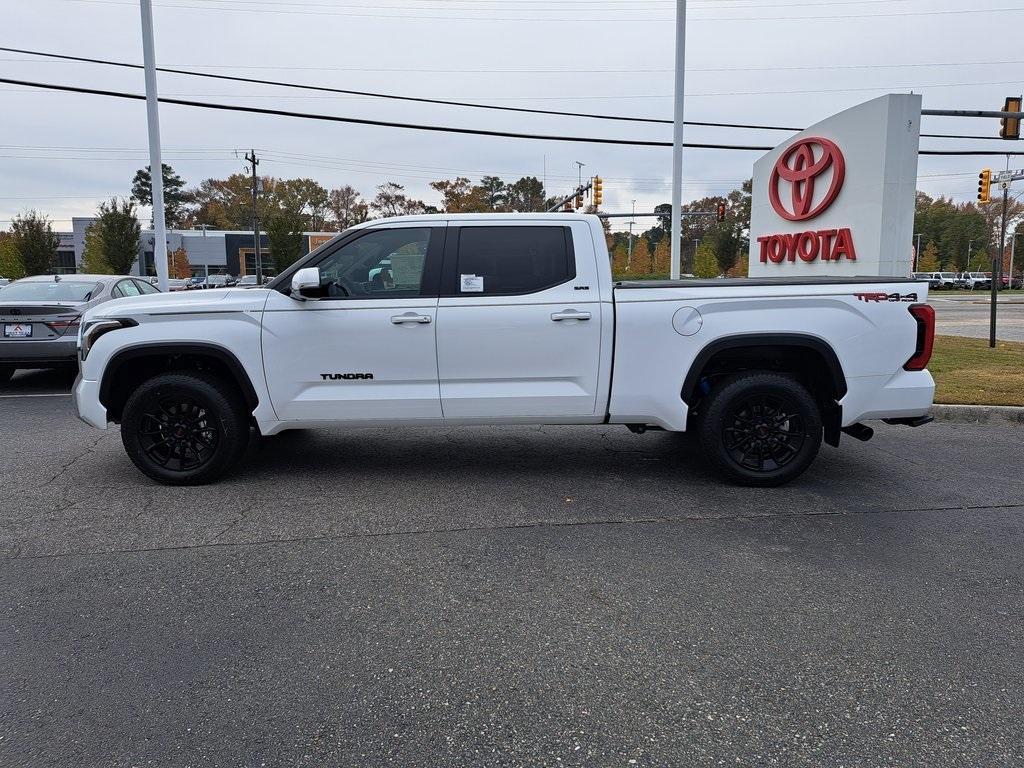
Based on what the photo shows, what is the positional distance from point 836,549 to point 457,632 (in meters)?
2.36

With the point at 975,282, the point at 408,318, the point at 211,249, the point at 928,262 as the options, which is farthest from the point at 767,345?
the point at 928,262

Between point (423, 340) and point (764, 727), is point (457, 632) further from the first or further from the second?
point (423, 340)

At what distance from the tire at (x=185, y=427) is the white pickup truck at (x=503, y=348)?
1cm

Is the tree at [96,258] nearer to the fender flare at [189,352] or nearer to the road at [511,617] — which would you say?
the fender flare at [189,352]

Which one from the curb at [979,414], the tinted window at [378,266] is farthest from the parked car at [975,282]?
the tinted window at [378,266]

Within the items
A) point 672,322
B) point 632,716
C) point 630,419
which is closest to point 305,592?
point 632,716

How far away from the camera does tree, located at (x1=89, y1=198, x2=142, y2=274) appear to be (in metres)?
37.2

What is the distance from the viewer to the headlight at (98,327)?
5.48m

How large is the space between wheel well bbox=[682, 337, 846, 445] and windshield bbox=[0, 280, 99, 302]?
8762 millimetres

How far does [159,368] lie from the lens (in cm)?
571

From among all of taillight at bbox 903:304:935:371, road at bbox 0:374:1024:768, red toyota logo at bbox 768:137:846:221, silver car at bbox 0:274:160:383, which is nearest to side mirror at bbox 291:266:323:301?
road at bbox 0:374:1024:768

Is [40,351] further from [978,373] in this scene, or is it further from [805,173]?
[978,373]

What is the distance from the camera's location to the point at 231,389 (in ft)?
18.4

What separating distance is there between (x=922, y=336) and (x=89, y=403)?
20.2ft
